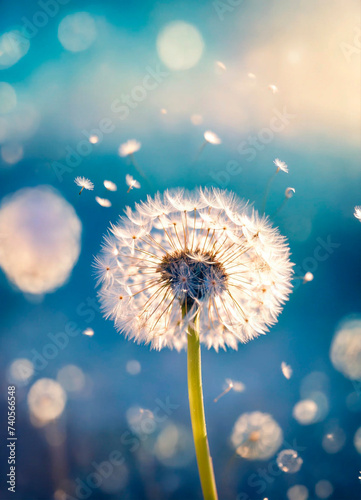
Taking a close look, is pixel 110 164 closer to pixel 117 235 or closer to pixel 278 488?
pixel 117 235

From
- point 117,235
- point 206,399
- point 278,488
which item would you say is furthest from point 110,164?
point 278,488

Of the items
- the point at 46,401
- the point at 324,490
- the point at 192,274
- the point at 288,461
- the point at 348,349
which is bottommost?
the point at 46,401

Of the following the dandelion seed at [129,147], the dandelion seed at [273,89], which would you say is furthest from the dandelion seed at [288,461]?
the dandelion seed at [273,89]

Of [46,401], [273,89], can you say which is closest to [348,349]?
[273,89]

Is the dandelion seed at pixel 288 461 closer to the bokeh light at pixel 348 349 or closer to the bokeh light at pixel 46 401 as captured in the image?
the bokeh light at pixel 348 349

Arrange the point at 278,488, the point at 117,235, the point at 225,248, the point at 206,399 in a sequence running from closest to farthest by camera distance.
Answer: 1. the point at 225,248
2. the point at 117,235
3. the point at 206,399
4. the point at 278,488

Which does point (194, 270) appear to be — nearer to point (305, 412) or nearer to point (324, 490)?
point (305, 412)

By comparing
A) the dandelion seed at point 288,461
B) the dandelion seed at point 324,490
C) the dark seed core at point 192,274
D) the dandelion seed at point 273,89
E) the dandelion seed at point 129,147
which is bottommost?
the dandelion seed at point 324,490
